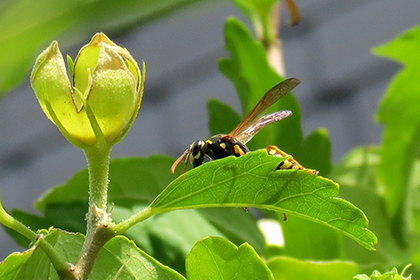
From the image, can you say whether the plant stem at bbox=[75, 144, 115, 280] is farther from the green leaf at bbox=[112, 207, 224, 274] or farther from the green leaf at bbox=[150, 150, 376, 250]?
the green leaf at bbox=[112, 207, 224, 274]

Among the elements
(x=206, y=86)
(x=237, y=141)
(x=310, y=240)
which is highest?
(x=237, y=141)

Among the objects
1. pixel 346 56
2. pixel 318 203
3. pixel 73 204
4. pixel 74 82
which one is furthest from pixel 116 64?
pixel 346 56

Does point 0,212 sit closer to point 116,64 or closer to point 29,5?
point 116,64

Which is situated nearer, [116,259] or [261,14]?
[116,259]

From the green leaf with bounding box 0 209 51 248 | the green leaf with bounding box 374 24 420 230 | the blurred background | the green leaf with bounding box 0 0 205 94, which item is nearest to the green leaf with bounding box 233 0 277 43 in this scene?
the green leaf with bounding box 374 24 420 230

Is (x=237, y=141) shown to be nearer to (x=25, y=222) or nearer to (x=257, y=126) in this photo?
(x=257, y=126)

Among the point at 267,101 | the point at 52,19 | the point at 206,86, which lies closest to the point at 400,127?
the point at 267,101
